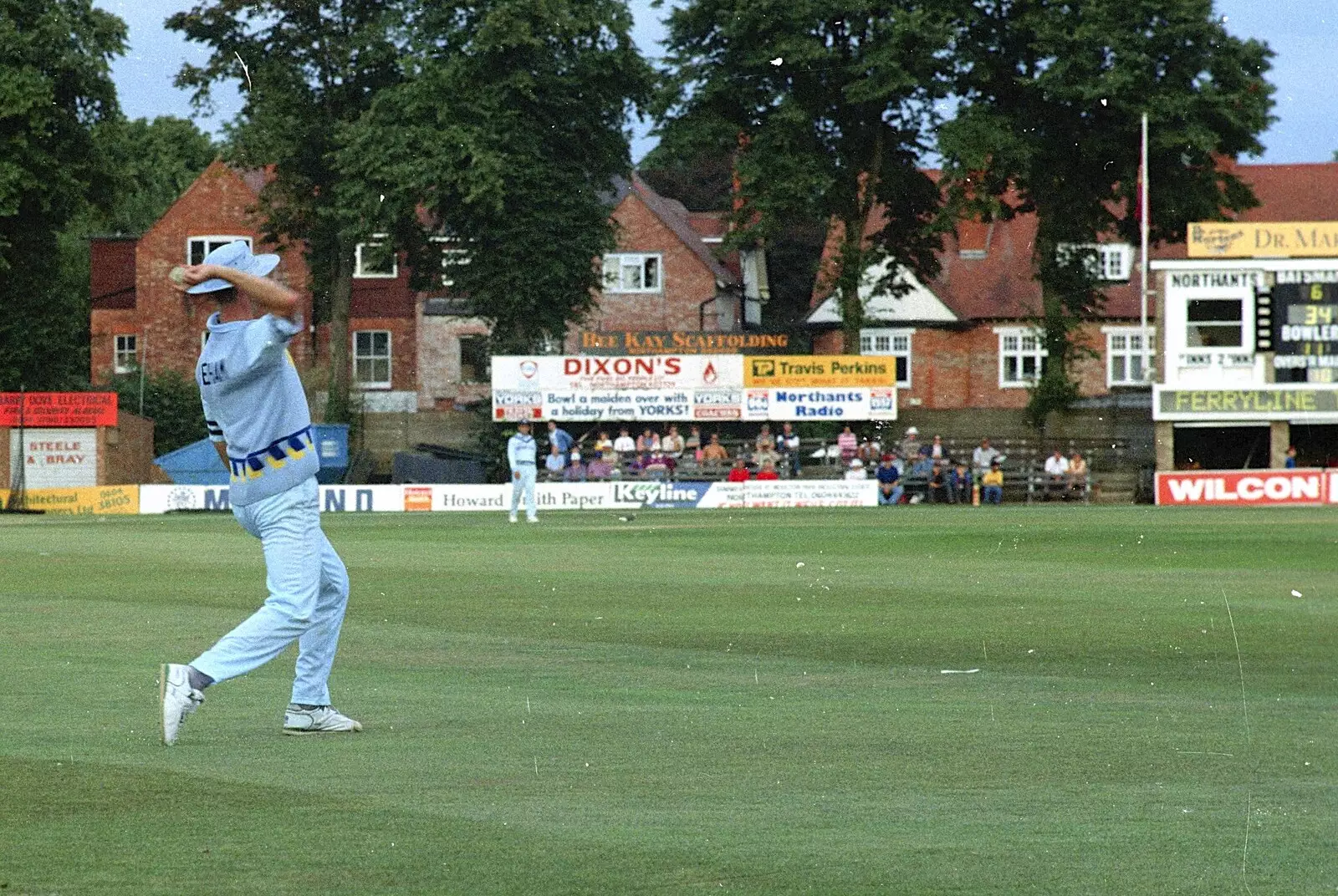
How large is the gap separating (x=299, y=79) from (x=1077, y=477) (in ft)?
76.9

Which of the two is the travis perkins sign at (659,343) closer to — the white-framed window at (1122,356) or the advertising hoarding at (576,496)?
the advertising hoarding at (576,496)

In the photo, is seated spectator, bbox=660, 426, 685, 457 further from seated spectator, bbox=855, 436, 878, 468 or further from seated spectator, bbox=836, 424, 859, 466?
seated spectator, bbox=855, 436, 878, 468

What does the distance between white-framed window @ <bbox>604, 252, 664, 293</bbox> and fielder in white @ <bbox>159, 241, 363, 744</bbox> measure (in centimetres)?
6053

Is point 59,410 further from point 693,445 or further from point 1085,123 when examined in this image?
point 1085,123

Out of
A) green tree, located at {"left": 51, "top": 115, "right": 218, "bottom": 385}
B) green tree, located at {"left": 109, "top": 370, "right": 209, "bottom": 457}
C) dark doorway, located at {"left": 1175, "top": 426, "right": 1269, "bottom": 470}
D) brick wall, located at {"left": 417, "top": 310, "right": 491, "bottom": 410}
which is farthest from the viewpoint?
brick wall, located at {"left": 417, "top": 310, "right": 491, "bottom": 410}

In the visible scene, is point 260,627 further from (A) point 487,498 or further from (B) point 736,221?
(B) point 736,221

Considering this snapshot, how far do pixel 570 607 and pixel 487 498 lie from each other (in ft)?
98.9

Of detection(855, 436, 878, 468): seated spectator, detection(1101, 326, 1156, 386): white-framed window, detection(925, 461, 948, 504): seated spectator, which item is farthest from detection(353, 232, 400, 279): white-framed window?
detection(1101, 326, 1156, 386): white-framed window

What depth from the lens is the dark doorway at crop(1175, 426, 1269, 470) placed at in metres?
51.2

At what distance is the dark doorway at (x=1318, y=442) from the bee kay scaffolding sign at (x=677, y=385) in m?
9.92

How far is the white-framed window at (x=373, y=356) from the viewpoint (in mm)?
70750

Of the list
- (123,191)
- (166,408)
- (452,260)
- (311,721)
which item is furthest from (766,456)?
(311,721)

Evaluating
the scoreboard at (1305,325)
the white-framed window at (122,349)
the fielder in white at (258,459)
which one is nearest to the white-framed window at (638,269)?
the white-framed window at (122,349)

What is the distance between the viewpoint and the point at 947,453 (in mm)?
50219
